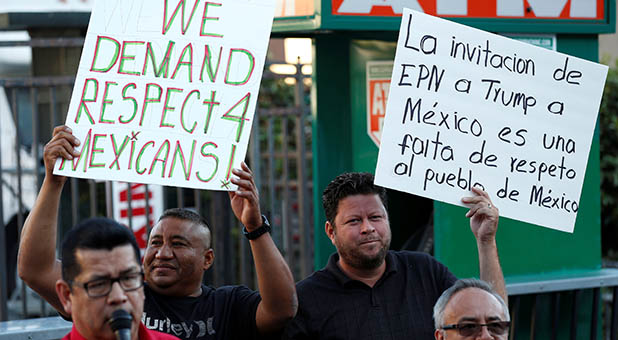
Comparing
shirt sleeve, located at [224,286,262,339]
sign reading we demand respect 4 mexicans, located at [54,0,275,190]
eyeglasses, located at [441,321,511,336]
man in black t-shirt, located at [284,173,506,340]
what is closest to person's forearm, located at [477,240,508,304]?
man in black t-shirt, located at [284,173,506,340]

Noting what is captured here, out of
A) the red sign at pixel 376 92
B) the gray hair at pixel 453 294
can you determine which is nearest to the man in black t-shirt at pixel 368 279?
the gray hair at pixel 453 294

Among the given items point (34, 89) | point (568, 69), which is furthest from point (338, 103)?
point (34, 89)

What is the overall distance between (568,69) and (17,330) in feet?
9.03

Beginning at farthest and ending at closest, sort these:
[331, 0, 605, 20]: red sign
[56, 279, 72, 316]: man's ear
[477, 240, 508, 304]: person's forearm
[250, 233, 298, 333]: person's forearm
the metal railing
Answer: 1. the metal railing
2. [331, 0, 605, 20]: red sign
3. [477, 240, 508, 304]: person's forearm
4. [250, 233, 298, 333]: person's forearm
5. [56, 279, 72, 316]: man's ear

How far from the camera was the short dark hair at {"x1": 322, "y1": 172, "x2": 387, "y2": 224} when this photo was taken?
4176 millimetres

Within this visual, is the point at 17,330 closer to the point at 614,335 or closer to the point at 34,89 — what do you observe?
the point at 34,89

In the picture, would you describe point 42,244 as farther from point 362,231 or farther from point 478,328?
point 478,328

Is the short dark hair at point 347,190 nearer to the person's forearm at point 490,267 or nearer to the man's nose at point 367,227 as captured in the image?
the man's nose at point 367,227

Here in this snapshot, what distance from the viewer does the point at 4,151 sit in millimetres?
9148

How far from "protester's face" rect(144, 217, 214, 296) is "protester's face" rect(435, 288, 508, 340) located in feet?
3.28

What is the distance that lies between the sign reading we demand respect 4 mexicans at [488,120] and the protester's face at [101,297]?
1.51 m

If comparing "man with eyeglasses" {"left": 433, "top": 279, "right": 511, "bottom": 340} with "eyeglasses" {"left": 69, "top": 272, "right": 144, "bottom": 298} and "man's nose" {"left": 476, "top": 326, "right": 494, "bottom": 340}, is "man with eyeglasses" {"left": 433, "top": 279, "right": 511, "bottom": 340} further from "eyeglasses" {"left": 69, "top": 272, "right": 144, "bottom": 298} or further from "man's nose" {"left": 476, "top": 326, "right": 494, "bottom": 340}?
"eyeglasses" {"left": 69, "top": 272, "right": 144, "bottom": 298}

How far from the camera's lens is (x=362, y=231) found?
4059 mm

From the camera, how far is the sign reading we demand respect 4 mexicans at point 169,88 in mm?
3867
